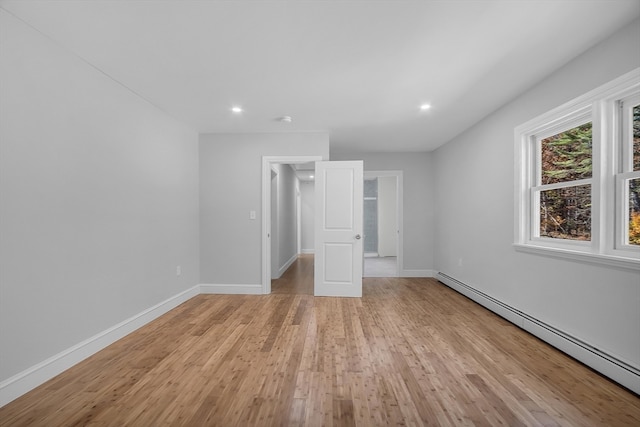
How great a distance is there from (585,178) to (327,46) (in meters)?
2.42

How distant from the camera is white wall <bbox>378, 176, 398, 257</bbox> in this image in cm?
839

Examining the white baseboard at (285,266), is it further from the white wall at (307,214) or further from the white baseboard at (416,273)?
the white baseboard at (416,273)

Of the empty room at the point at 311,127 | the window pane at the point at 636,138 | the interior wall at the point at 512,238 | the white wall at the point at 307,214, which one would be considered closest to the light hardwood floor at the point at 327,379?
the empty room at the point at 311,127

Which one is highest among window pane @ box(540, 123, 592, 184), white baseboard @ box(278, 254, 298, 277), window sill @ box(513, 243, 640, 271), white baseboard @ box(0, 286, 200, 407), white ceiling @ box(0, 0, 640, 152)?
white ceiling @ box(0, 0, 640, 152)

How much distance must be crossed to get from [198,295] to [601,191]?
4.65 meters

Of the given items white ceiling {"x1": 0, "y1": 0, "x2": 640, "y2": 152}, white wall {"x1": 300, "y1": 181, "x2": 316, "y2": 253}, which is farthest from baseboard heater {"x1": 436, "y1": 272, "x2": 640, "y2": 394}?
white wall {"x1": 300, "y1": 181, "x2": 316, "y2": 253}

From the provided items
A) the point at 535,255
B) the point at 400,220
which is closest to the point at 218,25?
the point at 535,255

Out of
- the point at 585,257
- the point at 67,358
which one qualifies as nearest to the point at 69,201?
the point at 67,358

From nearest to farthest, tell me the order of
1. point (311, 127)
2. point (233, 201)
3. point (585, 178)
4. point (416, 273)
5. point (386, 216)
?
point (585, 178), point (311, 127), point (233, 201), point (416, 273), point (386, 216)

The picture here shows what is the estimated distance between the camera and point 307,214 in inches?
377

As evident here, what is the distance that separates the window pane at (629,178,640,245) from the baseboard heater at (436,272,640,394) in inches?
33.2

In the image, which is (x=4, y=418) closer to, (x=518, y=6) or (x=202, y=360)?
(x=202, y=360)

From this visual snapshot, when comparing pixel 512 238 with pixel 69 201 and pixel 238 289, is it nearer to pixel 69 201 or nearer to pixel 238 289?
pixel 238 289

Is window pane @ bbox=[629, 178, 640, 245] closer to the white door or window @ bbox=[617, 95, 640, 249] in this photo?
window @ bbox=[617, 95, 640, 249]
